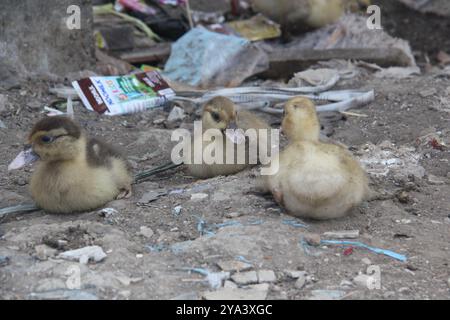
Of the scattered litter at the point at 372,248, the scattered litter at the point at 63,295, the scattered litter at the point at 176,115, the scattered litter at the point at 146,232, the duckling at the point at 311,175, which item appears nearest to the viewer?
the scattered litter at the point at 63,295

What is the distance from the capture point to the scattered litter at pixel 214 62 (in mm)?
8328

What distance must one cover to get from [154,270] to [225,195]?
1262 millimetres

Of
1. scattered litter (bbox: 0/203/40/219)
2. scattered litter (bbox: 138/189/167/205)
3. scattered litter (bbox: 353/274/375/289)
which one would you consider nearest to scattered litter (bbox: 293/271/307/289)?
scattered litter (bbox: 353/274/375/289)

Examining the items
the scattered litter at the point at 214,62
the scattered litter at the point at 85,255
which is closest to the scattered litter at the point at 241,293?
the scattered litter at the point at 85,255

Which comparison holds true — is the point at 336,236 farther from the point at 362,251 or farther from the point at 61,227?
the point at 61,227

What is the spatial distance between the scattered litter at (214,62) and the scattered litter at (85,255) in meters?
4.15

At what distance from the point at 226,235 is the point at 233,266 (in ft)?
1.20

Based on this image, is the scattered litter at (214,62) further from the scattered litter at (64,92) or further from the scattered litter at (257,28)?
the scattered litter at (64,92)

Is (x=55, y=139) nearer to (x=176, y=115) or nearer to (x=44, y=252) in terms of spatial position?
(x=44, y=252)

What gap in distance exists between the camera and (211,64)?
841cm

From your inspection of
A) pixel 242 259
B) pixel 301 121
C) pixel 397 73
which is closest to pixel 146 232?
pixel 242 259

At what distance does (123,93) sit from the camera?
759 centimetres

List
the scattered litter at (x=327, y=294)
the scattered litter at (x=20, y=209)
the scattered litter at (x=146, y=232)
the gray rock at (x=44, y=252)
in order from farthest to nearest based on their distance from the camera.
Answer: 1. the scattered litter at (x=20, y=209)
2. the scattered litter at (x=146, y=232)
3. the gray rock at (x=44, y=252)
4. the scattered litter at (x=327, y=294)

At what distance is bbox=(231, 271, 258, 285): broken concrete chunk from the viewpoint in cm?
406
